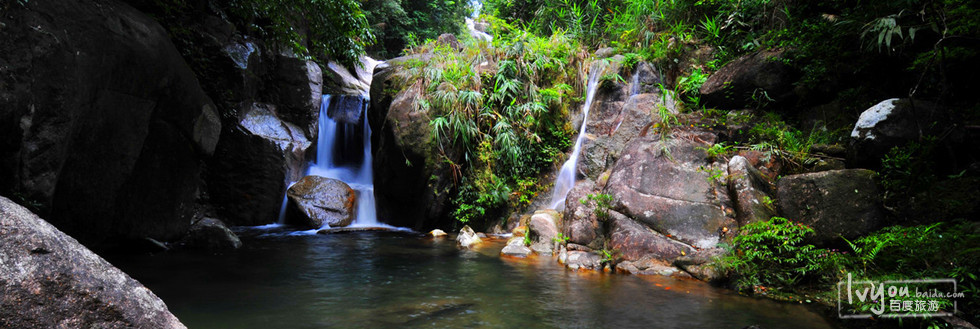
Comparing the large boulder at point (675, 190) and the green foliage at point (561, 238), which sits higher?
the large boulder at point (675, 190)

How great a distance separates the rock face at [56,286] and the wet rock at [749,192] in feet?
17.2

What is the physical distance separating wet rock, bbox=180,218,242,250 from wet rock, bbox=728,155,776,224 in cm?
682

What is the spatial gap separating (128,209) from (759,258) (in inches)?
288

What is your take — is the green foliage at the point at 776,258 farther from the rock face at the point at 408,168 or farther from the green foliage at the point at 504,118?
the rock face at the point at 408,168

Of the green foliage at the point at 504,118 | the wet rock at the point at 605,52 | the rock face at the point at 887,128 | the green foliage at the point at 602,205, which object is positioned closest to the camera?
the rock face at the point at 887,128

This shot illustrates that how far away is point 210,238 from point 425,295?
4274 millimetres

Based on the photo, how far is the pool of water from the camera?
11.7 ft

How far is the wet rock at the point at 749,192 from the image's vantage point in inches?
194

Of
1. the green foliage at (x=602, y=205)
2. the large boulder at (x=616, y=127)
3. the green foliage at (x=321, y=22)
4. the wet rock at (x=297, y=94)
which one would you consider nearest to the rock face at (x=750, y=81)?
the large boulder at (x=616, y=127)

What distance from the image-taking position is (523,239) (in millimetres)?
6836

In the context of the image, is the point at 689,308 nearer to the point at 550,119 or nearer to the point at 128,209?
the point at 550,119

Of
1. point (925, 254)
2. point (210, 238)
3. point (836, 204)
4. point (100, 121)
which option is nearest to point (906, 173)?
point (836, 204)

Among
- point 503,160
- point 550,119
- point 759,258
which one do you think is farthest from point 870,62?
point 503,160

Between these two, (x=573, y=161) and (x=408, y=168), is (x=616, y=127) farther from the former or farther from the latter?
(x=408, y=168)
